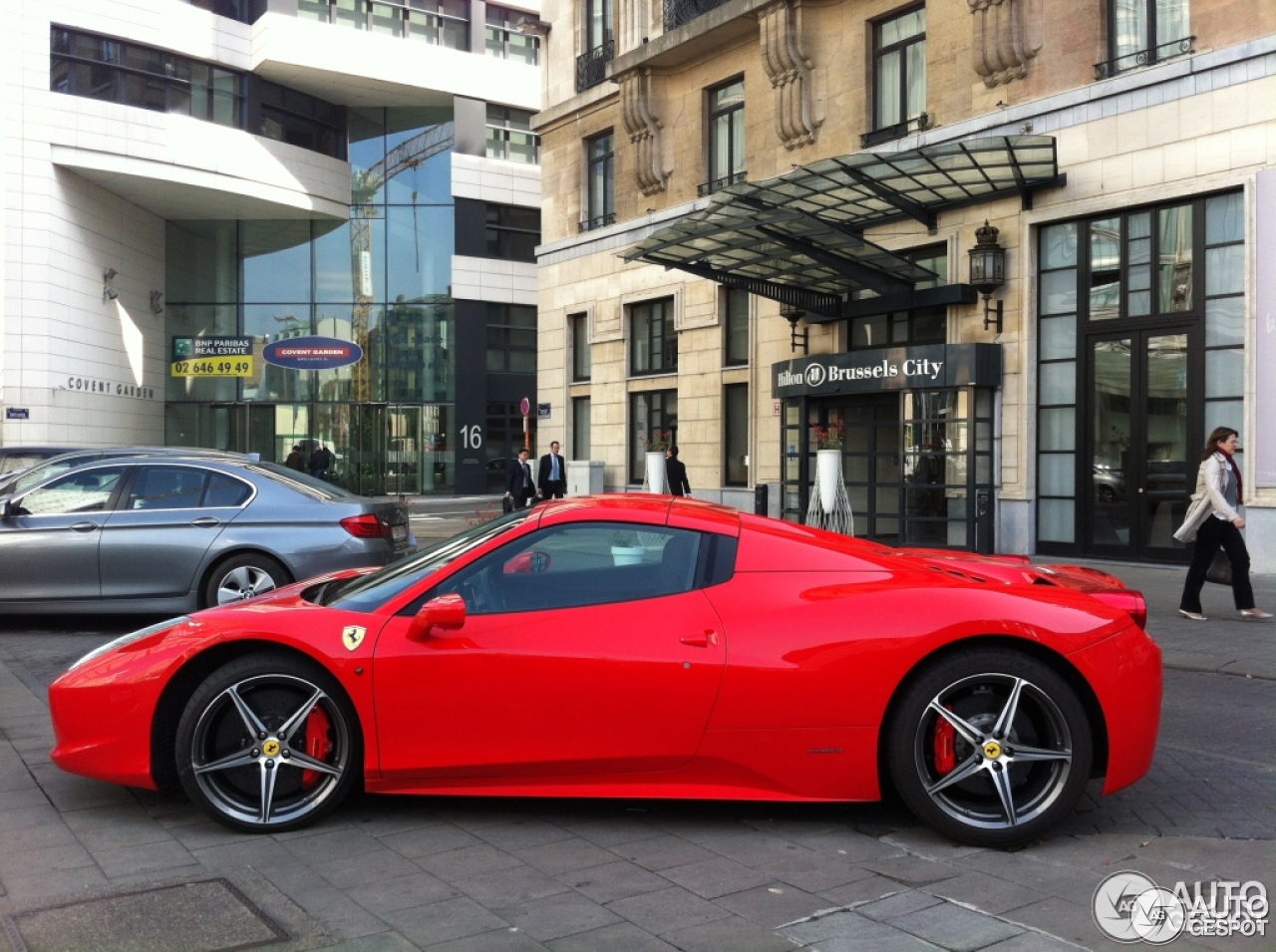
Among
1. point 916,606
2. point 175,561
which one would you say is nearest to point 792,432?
point 175,561

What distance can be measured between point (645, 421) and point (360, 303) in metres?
18.4

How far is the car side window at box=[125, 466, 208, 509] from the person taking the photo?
9445mm

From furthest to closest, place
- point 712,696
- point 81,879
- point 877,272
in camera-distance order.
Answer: point 877,272 → point 712,696 → point 81,879

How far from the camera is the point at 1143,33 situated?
15305mm

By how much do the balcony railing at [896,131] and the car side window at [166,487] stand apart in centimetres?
1321

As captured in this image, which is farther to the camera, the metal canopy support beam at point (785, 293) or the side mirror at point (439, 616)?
the metal canopy support beam at point (785, 293)

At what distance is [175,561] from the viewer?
922 cm

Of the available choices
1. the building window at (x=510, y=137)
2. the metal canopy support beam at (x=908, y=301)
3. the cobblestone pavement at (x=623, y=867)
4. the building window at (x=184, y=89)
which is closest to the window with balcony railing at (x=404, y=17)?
the building window at (x=510, y=137)

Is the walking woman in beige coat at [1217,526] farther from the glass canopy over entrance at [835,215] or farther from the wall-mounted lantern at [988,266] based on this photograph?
the wall-mounted lantern at [988,266]

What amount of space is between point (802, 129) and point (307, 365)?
77.0 feet

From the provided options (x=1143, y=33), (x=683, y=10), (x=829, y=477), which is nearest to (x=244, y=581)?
(x=829, y=477)

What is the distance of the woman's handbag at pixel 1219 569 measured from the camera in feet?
33.7

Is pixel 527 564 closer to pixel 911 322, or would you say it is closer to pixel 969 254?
pixel 969 254

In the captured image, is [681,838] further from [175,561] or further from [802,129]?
[802,129]
